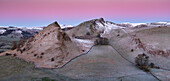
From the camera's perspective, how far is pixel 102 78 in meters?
13.6

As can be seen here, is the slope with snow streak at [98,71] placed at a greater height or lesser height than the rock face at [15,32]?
lesser

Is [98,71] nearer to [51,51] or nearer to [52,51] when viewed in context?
[52,51]

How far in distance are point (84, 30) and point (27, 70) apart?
31417mm

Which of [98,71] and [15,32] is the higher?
[15,32]

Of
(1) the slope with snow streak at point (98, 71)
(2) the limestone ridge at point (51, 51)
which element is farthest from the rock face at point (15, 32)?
(1) the slope with snow streak at point (98, 71)

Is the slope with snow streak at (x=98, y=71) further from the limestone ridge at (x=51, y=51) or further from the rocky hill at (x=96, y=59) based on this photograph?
the limestone ridge at (x=51, y=51)

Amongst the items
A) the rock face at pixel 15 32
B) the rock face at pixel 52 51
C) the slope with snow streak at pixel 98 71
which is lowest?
the slope with snow streak at pixel 98 71

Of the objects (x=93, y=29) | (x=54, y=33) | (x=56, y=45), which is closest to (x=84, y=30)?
(x=93, y=29)

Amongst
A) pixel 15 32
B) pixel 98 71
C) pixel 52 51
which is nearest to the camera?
pixel 98 71

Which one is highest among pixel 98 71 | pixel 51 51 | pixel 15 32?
pixel 15 32

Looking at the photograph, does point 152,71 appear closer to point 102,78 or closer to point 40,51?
point 102,78

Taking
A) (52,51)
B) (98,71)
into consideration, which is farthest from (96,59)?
(52,51)

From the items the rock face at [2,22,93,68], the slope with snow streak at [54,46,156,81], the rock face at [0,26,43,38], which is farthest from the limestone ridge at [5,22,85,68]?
the rock face at [0,26,43,38]

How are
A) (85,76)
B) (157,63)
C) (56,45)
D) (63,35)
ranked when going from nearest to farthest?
(85,76), (157,63), (56,45), (63,35)
